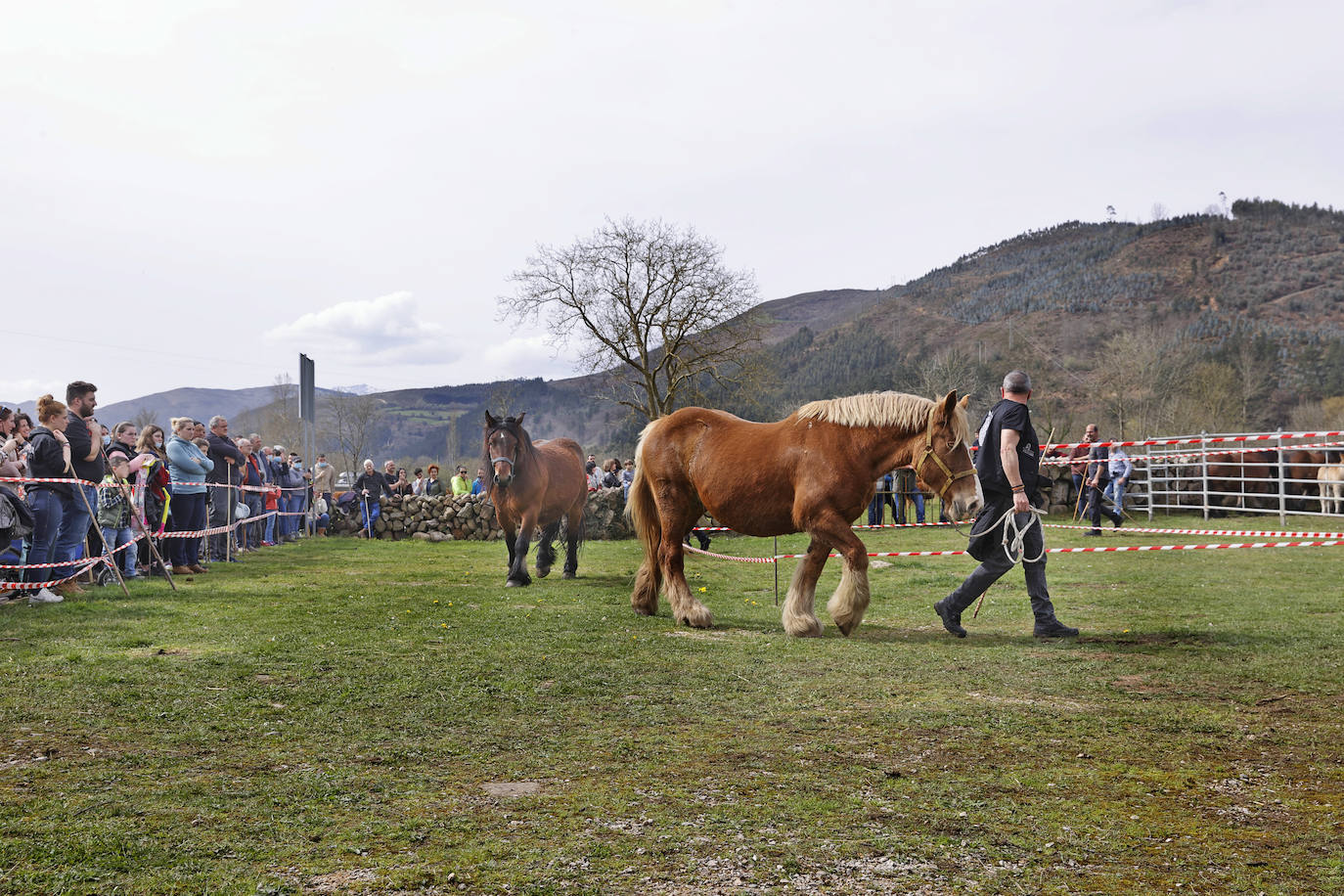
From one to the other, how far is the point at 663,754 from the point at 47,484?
25.4 feet

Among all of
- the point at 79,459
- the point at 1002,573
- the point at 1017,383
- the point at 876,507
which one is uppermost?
the point at 1017,383

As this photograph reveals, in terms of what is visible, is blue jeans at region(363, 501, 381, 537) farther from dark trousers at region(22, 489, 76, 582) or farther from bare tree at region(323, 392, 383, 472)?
bare tree at region(323, 392, 383, 472)

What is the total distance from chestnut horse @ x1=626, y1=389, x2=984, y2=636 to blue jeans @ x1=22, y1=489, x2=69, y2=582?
574 centimetres

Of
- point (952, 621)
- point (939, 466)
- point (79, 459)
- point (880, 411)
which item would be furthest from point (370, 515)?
point (939, 466)

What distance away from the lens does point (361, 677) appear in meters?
5.68

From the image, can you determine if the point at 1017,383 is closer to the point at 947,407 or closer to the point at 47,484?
the point at 947,407

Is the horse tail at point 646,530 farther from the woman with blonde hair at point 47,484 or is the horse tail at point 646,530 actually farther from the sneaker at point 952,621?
the woman with blonde hair at point 47,484

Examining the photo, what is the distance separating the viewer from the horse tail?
8.52 meters

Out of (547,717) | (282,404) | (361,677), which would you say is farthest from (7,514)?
(282,404)

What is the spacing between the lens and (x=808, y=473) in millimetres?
7445

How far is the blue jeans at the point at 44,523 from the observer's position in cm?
905

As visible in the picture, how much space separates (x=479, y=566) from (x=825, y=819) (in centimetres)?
1100

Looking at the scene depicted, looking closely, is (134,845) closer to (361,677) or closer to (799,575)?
(361,677)

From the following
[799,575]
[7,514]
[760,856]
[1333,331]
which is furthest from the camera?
[1333,331]
